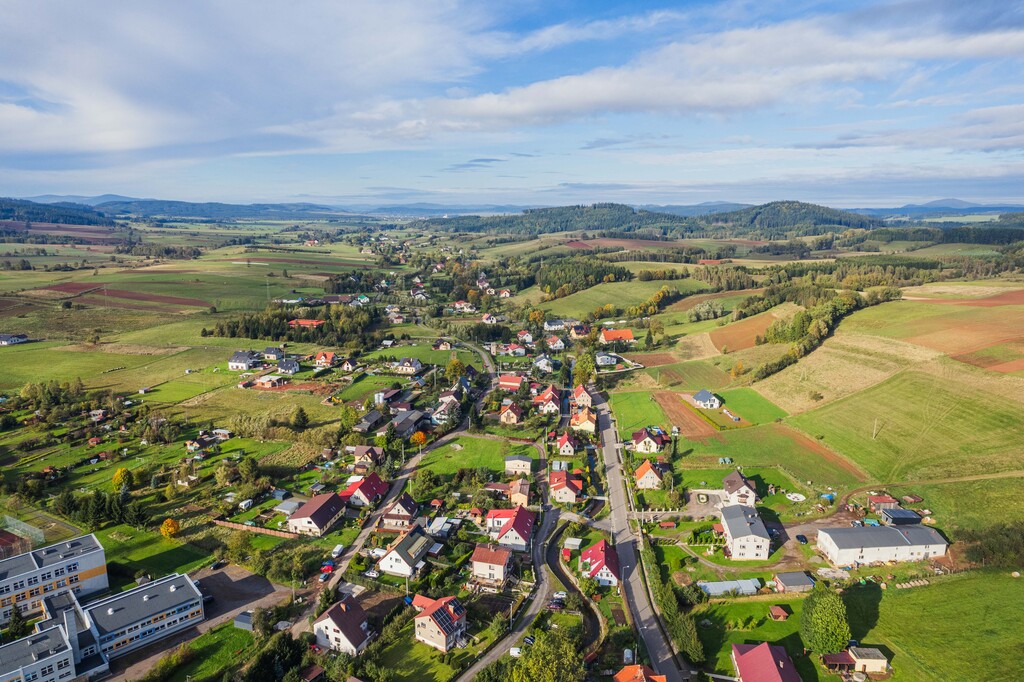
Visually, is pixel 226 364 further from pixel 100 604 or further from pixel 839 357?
pixel 839 357

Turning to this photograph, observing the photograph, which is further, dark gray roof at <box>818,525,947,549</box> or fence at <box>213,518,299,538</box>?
fence at <box>213,518,299,538</box>

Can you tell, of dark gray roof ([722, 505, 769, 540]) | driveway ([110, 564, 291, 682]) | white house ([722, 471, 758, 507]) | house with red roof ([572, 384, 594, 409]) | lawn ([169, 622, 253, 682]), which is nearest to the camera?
lawn ([169, 622, 253, 682])

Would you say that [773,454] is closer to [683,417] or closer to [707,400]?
[683,417]

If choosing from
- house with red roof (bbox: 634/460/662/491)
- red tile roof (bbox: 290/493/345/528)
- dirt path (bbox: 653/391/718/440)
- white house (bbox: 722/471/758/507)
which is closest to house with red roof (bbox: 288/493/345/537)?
red tile roof (bbox: 290/493/345/528)

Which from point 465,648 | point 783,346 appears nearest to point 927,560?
point 465,648

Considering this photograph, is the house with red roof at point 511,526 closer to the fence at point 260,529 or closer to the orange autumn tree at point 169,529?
the fence at point 260,529

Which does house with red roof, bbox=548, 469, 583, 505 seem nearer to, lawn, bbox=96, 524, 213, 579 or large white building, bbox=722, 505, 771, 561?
large white building, bbox=722, 505, 771, 561
